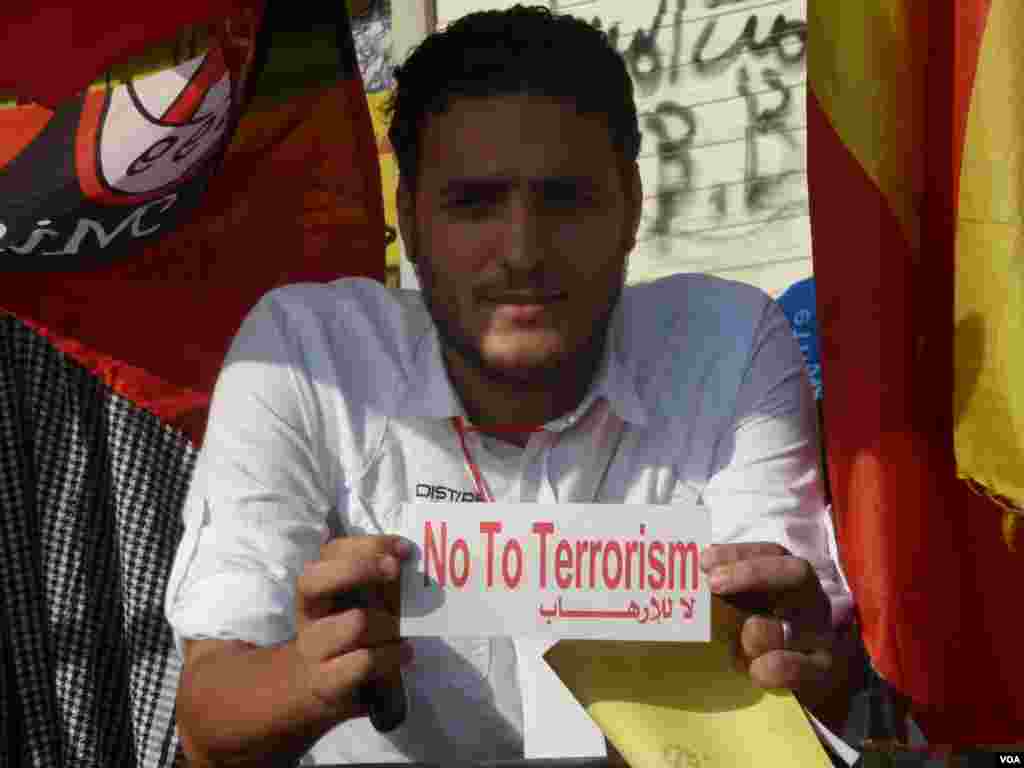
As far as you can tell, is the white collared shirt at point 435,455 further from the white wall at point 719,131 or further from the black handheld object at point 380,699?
the white wall at point 719,131

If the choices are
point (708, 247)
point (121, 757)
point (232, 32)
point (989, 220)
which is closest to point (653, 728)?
point (989, 220)

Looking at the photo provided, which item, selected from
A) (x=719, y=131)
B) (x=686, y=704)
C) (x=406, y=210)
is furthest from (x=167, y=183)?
(x=719, y=131)

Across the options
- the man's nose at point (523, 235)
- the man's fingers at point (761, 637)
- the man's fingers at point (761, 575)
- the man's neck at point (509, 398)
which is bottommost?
the man's fingers at point (761, 637)

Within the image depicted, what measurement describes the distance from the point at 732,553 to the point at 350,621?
0.35 meters

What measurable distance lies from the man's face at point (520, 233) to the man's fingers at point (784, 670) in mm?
543

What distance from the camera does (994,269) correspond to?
1.48 meters

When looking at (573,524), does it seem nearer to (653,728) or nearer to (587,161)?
(653,728)

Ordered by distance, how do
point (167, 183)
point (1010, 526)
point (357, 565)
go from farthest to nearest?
point (167, 183), point (1010, 526), point (357, 565)

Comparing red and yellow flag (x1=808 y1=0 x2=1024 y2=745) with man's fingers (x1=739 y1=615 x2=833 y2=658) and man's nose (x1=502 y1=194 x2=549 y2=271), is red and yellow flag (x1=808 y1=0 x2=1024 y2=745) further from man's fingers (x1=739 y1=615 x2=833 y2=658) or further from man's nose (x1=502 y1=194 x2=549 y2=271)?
man's nose (x1=502 y1=194 x2=549 y2=271)

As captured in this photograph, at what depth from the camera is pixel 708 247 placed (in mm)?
5613

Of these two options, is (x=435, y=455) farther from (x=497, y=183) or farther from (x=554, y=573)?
(x=554, y=573)

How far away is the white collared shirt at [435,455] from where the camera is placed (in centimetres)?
168

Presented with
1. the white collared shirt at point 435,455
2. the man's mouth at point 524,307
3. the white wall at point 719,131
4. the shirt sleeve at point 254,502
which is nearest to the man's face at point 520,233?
the man's mouth at point 524,307

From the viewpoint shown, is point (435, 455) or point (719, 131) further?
point (719, 131)
